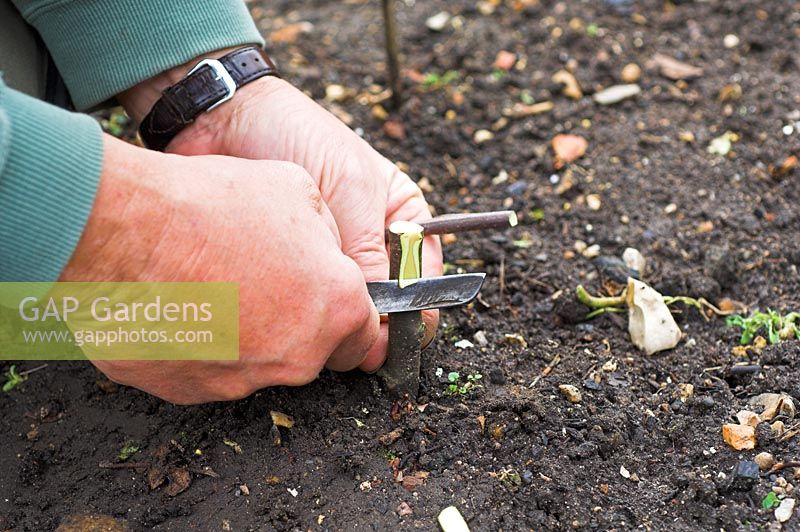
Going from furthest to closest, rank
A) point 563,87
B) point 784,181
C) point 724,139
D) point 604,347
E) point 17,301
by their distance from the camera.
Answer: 1. point 563,87
2. point 724,139
3. point 784,181
4. point 604,347
5. point 17,301

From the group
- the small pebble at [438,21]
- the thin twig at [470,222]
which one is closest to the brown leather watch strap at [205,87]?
the thin twig at [470,222]

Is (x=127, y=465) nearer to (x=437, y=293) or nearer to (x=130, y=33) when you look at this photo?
(x=437, y=293)

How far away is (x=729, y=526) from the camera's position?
1.45 meters

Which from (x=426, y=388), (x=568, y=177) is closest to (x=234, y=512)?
(x=426, y=388)

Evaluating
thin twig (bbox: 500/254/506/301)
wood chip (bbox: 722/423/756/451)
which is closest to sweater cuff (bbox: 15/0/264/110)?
thin twig (bbox: 500/254/506/301)

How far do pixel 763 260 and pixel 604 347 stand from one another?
51 cm

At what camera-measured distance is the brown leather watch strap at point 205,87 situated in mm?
1782

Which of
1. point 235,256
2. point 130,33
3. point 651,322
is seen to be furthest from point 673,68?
point 235,256

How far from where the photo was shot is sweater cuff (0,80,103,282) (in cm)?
122

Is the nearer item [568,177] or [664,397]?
[664,397]

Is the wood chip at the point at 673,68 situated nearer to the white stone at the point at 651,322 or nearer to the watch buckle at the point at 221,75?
the white stone at the point at 651,322

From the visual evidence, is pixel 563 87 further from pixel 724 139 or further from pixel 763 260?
pixel 763 260

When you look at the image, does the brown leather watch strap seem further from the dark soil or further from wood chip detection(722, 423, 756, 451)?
wood chip detection(722, 423, 756, 451)

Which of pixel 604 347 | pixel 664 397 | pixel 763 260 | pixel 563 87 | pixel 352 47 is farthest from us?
pixel 352 47
